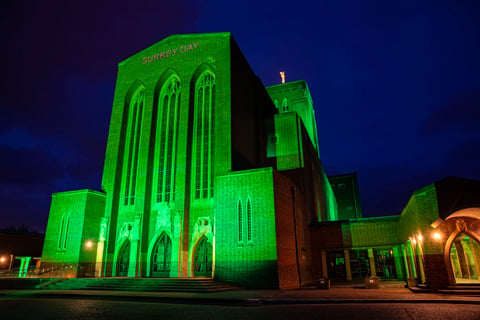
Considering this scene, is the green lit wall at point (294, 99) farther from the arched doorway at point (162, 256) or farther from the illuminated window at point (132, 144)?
the arched doorway at point (162, 256)

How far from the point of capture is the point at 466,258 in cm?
2061

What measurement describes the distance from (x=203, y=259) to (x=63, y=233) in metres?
11.7

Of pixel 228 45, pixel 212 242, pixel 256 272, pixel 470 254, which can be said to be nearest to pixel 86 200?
pixel 212 242

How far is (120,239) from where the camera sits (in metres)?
25.1

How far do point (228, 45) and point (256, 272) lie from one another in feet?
59.9

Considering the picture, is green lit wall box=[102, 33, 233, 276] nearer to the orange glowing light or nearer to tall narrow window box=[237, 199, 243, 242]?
tall narrow window box=[237, 199, 243, 242]

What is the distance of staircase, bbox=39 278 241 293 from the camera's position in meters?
16.7

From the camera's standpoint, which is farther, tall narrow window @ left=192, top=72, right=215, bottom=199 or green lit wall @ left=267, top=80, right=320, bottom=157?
green lit wall @ left=267, top=80, right=320, bottom=157

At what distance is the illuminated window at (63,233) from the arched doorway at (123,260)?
415cm

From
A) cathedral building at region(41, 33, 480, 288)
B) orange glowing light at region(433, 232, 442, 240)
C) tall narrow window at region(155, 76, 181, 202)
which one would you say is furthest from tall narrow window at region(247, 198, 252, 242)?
orange glowing light at region(433, 232, 442, 240)

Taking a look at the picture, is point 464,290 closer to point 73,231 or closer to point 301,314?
point 301,314

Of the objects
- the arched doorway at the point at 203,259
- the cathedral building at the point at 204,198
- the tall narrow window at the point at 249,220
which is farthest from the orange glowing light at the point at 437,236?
the arched doorway at the point at 203,259

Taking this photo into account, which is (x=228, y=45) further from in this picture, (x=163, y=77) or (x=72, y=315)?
(x=72, y=315)

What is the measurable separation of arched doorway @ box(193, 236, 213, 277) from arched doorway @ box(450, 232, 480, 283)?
15.1m
